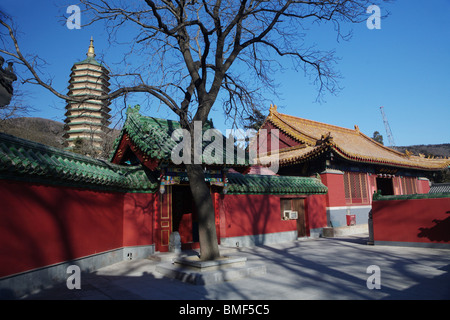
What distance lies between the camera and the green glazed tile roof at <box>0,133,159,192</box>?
17.1 ft

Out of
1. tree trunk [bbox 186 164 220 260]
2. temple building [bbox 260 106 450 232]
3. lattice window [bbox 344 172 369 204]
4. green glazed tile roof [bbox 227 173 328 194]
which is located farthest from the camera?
lattice window [bbox 344 172 369 204]

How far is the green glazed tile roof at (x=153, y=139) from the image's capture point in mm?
8880

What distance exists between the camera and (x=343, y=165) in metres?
15.3

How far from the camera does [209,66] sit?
8203mm

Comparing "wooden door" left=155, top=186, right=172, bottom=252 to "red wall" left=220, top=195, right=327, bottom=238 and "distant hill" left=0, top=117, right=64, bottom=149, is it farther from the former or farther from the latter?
"distant hill" left=0, top=117, right=64, bottom=149

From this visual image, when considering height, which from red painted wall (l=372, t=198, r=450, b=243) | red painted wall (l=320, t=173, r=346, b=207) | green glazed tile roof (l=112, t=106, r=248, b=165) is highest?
green glazed tile roof (l=112, t=106, r=248, b=165)

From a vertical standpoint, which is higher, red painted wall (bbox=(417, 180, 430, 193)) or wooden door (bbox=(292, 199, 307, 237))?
red painted wall (bbox=(417, 180, 430, 193))

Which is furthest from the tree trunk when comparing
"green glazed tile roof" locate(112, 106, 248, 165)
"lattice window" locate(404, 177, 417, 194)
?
"lattice window" locate(404, 177, 417, 194)

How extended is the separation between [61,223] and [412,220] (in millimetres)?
10051

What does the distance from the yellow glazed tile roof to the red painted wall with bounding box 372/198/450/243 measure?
387 cm

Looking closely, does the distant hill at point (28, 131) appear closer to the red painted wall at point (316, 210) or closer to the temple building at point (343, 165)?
the temple building at point (343, 165)

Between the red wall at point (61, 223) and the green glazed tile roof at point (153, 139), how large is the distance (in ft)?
5.14
